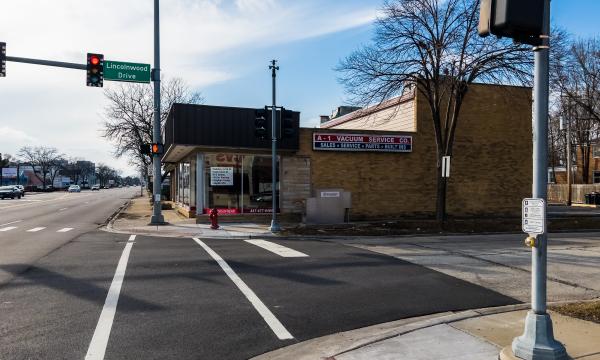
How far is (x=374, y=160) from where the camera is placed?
2381cm

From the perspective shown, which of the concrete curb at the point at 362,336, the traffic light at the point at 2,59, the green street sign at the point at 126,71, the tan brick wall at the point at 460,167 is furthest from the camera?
the tan brick wall at the point at 460,167

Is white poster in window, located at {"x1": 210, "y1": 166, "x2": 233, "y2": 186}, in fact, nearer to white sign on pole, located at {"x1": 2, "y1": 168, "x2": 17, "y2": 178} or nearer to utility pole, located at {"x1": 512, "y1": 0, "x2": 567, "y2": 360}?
utility pole, located at {"x1": 512, "y1": 0, "x2": 567, "y2": 360}

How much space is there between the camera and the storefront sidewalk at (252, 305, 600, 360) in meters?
5.01

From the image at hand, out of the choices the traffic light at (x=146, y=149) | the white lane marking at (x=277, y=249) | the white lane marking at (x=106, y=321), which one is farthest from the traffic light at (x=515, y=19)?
the traffic light at (x=146, y=149)

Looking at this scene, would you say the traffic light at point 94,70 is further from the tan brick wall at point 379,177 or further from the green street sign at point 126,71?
the tan brick wall at point 379,177

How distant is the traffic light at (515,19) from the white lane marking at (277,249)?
8644mm

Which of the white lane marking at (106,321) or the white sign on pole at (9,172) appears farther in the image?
the white sign on pole at (9,172)

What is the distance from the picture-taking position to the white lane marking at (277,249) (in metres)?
12.4

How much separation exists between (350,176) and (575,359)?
18.8 metres

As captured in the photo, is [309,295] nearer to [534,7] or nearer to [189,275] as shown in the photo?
[189,275]

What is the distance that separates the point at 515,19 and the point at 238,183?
1950 cm

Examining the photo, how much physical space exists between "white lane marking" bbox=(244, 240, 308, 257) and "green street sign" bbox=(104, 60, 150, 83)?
352 inches

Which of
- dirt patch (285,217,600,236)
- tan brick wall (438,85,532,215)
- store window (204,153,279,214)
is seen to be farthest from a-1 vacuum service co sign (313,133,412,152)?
dirt patch (285,217,600,236)

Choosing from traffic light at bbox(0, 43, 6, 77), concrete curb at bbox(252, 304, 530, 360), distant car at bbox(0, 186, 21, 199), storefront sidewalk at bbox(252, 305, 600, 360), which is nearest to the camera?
storefront sidewalk at bbox(252, 305, 600, 360)
